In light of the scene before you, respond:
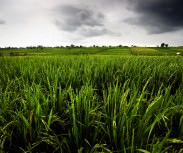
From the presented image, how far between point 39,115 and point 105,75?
1.71 meters

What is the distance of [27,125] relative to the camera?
55.0 inches

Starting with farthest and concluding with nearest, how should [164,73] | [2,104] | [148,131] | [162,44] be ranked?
[162,44], [164,73], [2,104], [148,131]

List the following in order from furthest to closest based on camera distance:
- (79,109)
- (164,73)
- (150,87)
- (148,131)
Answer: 1. (164,73)
2. (150,87)
3. (79,109)
4. (148,131)

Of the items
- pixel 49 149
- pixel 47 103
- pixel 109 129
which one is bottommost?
pixel 49 149

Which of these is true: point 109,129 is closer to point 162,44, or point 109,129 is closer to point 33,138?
point 33,138

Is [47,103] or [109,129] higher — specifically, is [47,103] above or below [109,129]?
above

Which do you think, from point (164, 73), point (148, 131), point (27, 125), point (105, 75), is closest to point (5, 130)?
point (27, 125)

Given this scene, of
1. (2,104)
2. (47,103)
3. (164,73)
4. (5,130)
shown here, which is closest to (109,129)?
(47,103)

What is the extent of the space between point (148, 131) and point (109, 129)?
25cm

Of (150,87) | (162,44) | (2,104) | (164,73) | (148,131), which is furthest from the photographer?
(162,44)

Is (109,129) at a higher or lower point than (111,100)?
lower

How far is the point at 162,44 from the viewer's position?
291 feet

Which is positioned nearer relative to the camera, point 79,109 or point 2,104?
point 79,109

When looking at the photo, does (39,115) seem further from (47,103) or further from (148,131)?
(148,131)
